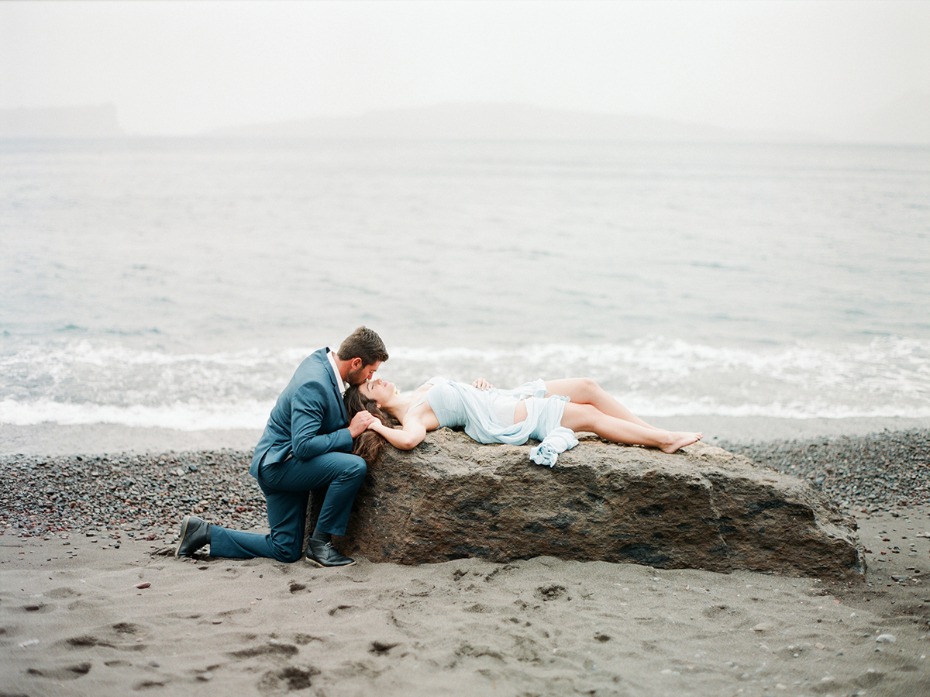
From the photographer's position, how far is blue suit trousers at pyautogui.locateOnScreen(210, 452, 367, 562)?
571 cm

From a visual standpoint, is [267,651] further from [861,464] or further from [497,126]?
[497,126]

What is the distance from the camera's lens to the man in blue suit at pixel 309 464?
5695mm

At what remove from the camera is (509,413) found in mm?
6258

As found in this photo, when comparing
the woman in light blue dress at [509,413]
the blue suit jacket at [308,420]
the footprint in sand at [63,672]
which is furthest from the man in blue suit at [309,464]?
the footprint in sand at [63,672]

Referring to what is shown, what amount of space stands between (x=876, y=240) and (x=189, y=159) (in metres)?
44.3

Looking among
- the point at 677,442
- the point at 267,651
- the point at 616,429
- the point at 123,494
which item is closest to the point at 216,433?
the point at 123,494

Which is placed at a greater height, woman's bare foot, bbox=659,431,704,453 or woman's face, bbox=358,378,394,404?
woman's face, bbox=358,378,394,404

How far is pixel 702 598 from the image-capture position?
5.18 m

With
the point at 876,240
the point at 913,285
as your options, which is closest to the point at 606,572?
the point at 913,285

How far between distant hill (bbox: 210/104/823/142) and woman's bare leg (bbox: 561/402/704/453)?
49624 millimetres

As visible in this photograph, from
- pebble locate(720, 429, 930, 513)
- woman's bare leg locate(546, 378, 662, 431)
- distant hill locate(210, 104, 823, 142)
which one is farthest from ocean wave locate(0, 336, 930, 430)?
distant hill locate(210, 104, 823, 142)

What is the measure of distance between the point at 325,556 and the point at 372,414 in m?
1.08

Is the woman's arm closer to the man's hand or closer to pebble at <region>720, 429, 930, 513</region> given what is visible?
the man's hand

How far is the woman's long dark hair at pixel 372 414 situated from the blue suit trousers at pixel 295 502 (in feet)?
0.35
